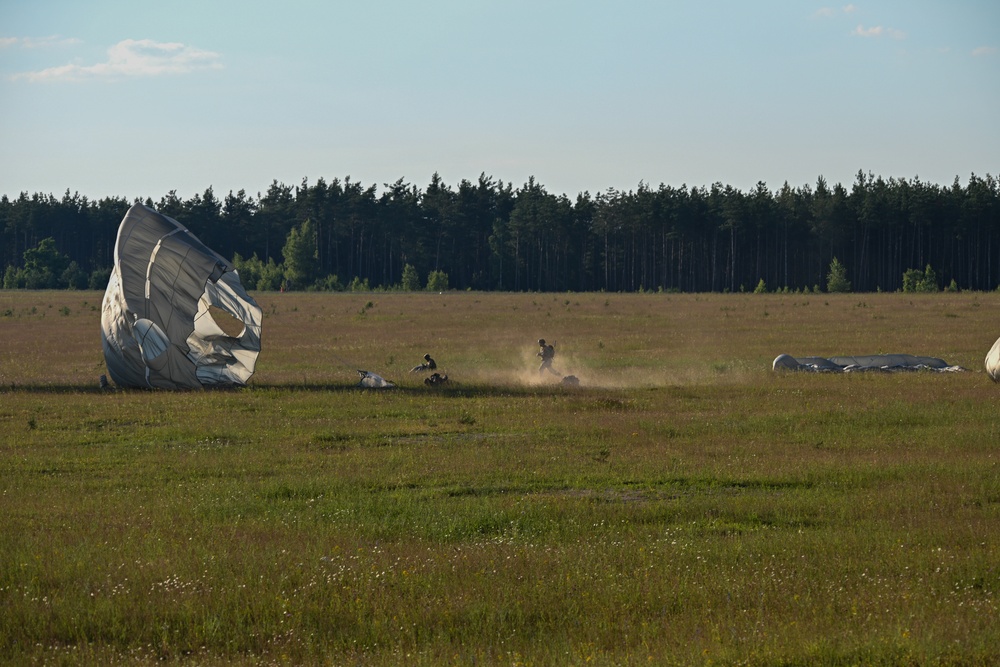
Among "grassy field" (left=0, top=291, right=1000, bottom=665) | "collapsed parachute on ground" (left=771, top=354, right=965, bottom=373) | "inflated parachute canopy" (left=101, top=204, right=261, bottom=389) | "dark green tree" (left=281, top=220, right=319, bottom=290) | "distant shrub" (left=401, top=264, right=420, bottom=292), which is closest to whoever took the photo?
"grassy field" (left=0, top=291, right=1000, bottom=665)

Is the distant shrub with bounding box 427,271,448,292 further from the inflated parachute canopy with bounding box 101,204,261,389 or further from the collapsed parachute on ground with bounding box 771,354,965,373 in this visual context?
the collapsed parachute on ground with bounding box 771,354,965,373

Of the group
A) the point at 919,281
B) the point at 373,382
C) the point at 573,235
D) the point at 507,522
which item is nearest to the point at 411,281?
the point at 573,235

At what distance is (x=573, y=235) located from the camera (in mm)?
149125

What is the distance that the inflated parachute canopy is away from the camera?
28.4m

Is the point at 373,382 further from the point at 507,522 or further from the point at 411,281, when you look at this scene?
the point at 411,281

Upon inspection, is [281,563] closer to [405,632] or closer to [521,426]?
[405,632]

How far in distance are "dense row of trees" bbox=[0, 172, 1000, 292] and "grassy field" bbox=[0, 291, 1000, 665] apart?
10618 cm

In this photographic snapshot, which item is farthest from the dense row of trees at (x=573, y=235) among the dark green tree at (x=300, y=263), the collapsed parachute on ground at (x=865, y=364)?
the collapsed parachute on ground at (x=865, y=364)

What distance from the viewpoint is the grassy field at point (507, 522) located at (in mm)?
9367

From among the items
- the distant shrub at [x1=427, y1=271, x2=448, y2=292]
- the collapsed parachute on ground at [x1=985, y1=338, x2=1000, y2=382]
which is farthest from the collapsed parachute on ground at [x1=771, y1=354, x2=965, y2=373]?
the distant shrub at [x1=427, y1=271, x2=448, y2=292]

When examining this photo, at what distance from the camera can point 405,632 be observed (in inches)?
375

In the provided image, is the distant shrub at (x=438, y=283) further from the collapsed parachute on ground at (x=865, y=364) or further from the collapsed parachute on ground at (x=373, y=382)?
the collapsed parachute on ground at (x=373, y=382)

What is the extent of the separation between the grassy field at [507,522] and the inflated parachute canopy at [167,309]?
1129mm

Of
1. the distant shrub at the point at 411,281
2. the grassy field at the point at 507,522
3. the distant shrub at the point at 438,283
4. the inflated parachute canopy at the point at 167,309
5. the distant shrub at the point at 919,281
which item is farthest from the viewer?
the distant shrub at the point at 411,281
